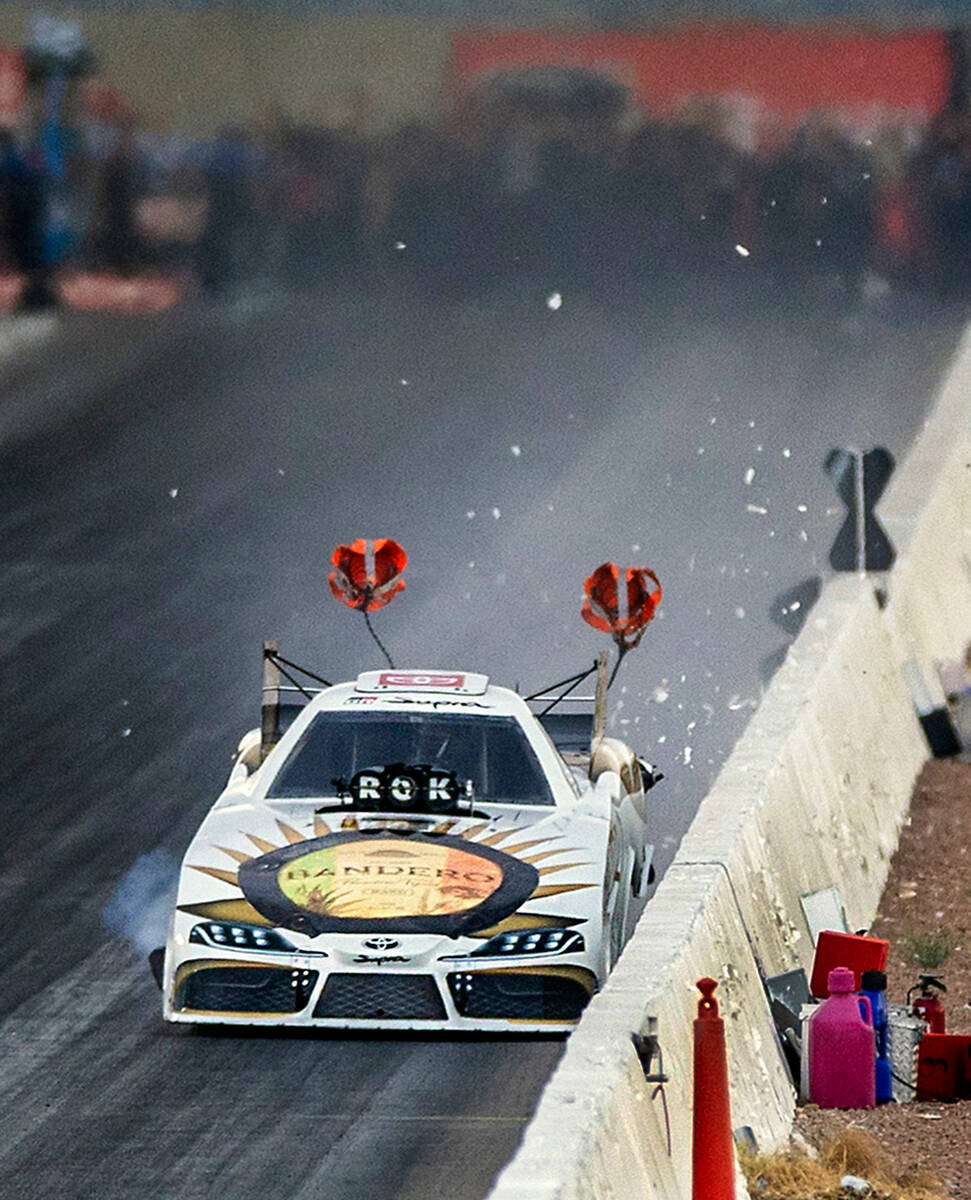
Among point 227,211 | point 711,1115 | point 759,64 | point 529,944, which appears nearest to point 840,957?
point 529,944

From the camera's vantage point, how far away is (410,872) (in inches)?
442

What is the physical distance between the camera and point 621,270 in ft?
135

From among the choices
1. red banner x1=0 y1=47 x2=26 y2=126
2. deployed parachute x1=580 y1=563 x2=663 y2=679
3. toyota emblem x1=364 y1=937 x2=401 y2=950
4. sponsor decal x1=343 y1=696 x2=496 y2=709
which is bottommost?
toyota emblem x1=364 y1=937 x2=401 y2=950

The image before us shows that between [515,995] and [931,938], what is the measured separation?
2.45 meters

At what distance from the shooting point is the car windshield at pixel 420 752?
12211mm

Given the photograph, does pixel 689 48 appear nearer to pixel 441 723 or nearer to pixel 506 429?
pixel 506 429

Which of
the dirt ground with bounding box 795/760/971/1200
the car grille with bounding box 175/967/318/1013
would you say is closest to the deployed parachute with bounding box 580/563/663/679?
the dirt ground with bounding box 795/760/971/1200

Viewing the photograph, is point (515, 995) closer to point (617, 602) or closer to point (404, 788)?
point (404, 788)

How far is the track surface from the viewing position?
33.6 feet

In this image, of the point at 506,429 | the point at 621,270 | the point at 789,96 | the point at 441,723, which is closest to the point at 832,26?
the point at 789,96

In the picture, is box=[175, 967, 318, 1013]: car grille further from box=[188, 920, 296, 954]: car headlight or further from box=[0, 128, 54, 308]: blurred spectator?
box=[0, 128, 54, 308]: blurred spectator

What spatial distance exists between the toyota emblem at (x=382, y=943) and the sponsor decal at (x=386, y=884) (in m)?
0.01

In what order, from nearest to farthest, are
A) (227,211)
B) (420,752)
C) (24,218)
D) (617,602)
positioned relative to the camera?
(420,752) < (617,602) < (24,218) < (227,211)

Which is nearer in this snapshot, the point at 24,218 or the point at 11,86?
the point at 24,218
